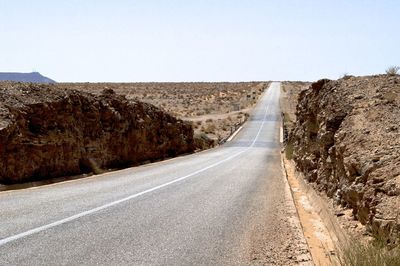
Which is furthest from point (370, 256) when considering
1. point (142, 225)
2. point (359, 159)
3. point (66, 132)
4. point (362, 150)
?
point (66, 132)

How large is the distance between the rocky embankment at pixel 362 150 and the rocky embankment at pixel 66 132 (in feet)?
32.6

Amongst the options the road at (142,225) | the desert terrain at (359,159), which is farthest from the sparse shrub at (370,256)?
the road at (142,225)

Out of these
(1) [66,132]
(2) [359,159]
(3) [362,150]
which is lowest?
(1) [66,132]

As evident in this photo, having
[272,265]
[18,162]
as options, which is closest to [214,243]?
[272,265]

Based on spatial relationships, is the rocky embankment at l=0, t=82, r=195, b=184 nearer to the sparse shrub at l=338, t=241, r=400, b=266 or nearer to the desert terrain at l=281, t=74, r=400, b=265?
the desert terrain at l=281, t=74, r=400, b=265

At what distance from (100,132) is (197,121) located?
136ft

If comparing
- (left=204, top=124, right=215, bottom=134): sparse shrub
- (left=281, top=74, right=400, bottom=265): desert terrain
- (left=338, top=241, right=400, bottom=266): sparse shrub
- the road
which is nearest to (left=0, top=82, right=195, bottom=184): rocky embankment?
the road

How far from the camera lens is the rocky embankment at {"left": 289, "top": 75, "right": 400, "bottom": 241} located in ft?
22.1

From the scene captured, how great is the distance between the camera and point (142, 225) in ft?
27.6

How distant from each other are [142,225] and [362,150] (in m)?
4.45

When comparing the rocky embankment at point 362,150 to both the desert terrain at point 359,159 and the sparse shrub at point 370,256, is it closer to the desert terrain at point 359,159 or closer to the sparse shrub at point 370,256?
the desert terrain at point 359,159

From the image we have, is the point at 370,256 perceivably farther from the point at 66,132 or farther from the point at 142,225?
the point at 66,132

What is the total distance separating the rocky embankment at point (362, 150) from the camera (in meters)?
6.74

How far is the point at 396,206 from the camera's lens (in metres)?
6.17
